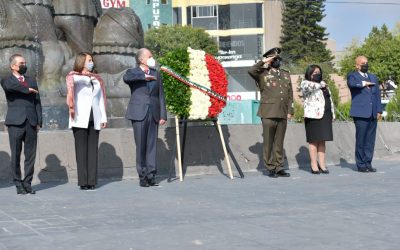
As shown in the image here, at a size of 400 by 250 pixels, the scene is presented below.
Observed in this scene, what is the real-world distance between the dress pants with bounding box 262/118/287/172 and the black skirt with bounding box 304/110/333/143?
623 mm

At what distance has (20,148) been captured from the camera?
10.2 meters

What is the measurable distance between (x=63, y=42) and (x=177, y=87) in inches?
169

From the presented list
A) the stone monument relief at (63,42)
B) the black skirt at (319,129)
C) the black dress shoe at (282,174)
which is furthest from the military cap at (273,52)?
the stone monument relief at (63,42)

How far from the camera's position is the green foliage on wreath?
11.4m

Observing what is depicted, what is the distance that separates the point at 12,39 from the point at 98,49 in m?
2.04

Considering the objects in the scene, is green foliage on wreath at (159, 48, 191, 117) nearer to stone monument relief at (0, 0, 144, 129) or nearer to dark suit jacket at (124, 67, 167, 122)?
dark suit jacket at (124, 67, 167, 122)

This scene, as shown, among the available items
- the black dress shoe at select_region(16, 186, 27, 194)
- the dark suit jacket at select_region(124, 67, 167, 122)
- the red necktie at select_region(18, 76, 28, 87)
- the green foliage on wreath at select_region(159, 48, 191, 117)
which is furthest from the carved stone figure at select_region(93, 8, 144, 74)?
the black dress shoe at select_region(16, 186, 27, 194)

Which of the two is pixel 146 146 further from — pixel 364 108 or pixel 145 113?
pixel 364 108

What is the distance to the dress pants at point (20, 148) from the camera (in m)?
10.1

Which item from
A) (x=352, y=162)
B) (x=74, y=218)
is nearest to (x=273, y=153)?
(x=352, y=162)

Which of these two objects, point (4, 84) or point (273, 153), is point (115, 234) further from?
point (273, 153)

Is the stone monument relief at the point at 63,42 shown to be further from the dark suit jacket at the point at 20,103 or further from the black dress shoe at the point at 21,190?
the black dress shoe at the point at 21,190

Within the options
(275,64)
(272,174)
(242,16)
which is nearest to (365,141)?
(272,174)

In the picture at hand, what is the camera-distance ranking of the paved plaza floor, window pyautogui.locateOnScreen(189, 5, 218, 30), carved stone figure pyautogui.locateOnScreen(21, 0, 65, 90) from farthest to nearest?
window pyautogui.locateOnScreen(189, 5, 218, 30), carved stone figure pyautogui.locateOnScreen(21, 0, 65, 90), the paved plaza floor
